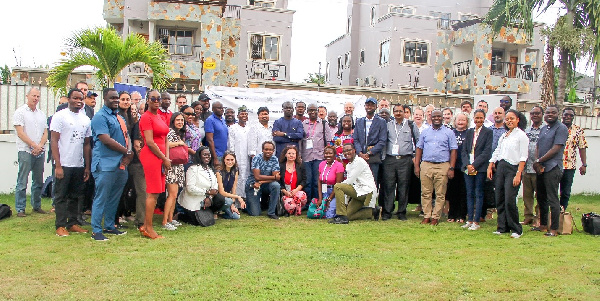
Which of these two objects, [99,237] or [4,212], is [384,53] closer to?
[4,212]

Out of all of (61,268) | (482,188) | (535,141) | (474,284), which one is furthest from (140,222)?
(535,141)

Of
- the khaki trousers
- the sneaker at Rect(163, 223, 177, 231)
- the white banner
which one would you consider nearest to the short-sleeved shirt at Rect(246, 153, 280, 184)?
the sneaker at Rect(163, 223, 177, 231)

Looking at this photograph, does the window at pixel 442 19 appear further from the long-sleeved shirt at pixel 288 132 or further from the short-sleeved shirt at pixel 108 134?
the short-sleeved shirt at pixel 108 134

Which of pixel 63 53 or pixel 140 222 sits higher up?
pixel 63 53

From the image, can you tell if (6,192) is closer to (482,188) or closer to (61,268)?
(61,268)

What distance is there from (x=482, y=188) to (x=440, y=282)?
3.73 m

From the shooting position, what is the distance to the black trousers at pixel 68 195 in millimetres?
7227

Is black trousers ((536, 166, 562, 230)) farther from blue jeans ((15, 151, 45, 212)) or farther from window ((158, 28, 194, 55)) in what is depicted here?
window ((158, 28, 194, 55))

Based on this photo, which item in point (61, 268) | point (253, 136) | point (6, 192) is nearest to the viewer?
point (61, 268)

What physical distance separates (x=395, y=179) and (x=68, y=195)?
526 cm

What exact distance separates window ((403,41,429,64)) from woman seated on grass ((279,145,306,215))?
19472 millimetres

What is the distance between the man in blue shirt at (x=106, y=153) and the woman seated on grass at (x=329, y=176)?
3.65 meters

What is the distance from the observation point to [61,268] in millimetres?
5477

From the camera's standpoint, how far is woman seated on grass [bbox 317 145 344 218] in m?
9.38
